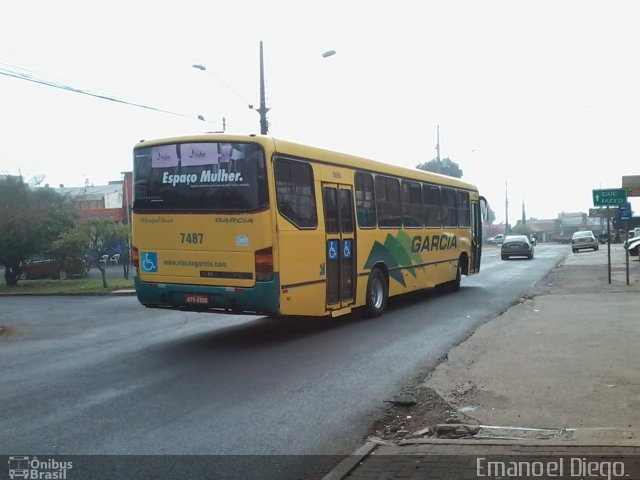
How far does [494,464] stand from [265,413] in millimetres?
2467

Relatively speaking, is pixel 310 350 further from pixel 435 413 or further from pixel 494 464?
pixel 494 464

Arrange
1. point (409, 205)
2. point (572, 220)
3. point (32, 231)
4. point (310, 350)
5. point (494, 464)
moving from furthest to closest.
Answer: point (572, 220), point (32, 231), point (409, 205), point (310, 350), point (494, 464)

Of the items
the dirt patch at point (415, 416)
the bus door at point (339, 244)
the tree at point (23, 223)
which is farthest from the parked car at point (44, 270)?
the dirt patch at point (415, 416)

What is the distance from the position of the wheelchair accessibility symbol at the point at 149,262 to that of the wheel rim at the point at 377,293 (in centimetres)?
461

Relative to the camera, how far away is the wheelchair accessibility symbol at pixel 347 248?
11.8m

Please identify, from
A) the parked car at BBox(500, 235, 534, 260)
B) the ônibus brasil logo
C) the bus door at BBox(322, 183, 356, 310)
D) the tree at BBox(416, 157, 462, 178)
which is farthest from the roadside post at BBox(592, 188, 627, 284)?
the tree at BBox(416, 157, 462, 178)

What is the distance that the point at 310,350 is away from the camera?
9.68 metres

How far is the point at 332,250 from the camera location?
11.4m

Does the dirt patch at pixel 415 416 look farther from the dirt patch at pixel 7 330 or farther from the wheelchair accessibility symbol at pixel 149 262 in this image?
the dirt patch at pixel 7 330

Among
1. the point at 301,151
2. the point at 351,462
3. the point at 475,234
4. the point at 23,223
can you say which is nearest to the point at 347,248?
the point at 301,151

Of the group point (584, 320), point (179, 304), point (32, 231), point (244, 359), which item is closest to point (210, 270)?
point (179, 304)

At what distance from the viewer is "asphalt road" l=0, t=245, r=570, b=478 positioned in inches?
218

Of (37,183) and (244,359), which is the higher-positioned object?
(37,183)

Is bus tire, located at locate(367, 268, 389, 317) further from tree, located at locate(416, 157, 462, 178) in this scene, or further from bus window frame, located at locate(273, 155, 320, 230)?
tree, located at locate(416, 157, 462, 178)
